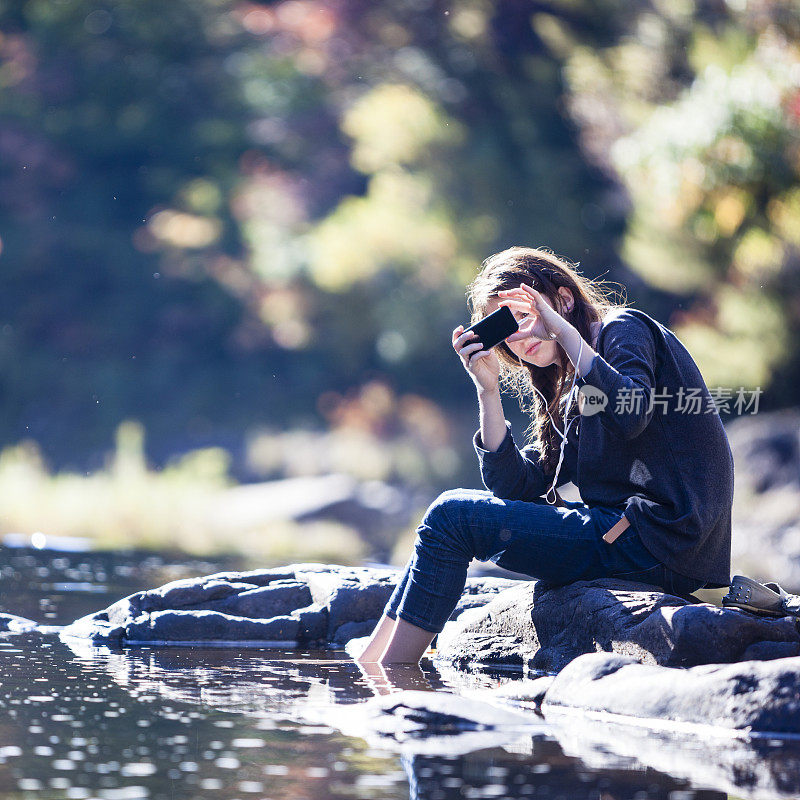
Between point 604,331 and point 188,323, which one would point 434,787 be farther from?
point 188,323

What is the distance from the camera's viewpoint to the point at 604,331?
2830 millimetres

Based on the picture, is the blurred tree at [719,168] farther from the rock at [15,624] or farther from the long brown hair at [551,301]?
the rock at [15,624]

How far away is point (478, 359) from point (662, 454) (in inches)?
19.9

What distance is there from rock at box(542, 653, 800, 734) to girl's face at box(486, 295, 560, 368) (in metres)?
0.72

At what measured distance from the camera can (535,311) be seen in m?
2.87

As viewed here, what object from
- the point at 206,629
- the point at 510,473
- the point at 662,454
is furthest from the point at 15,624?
the point at 662,454

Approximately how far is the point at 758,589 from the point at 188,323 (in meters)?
13.9

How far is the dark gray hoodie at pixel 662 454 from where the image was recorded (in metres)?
2.76

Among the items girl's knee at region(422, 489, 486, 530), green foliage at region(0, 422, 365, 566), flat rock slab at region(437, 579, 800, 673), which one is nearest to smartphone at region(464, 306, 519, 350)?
girl's knee at region(422, 489, 486, 530)

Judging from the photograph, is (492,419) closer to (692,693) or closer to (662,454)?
(662,454)

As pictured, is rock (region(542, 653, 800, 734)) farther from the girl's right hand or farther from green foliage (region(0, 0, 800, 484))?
green foliage (region(0, 0, 800, 484))

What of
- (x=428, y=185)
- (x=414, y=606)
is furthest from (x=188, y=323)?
(x=414, y=606)

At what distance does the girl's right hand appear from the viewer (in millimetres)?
3023

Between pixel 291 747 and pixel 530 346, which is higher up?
pixel 530 346
